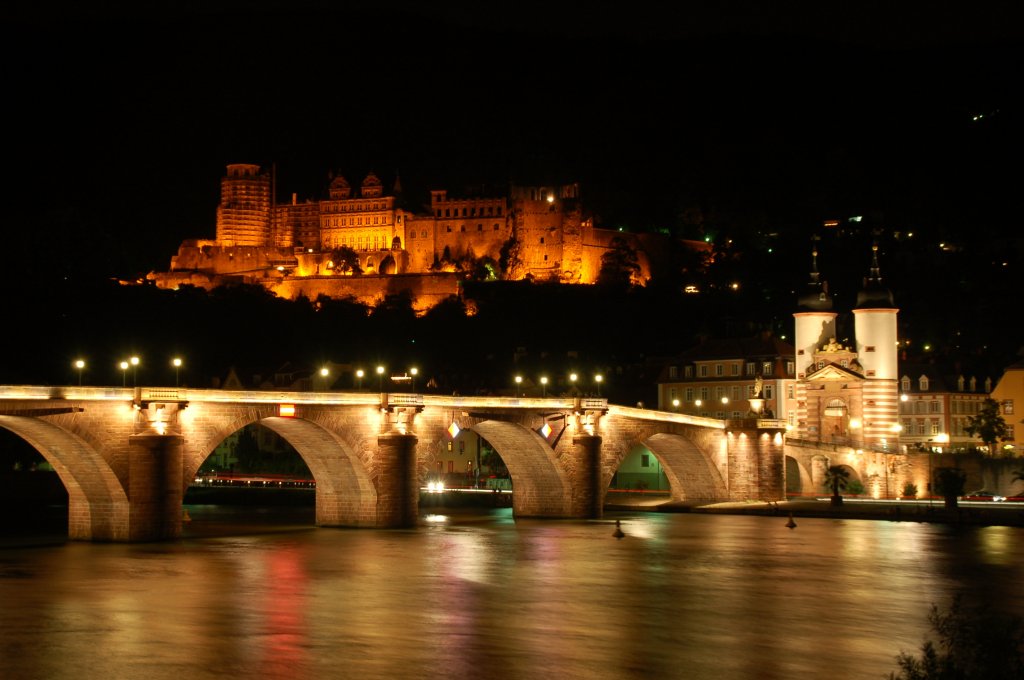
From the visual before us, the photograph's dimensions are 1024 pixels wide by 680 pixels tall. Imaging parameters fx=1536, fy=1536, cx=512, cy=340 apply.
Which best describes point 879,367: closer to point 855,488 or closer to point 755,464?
point 855,488

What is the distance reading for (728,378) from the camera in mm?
92875

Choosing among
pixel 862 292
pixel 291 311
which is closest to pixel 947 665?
pixel 862 292

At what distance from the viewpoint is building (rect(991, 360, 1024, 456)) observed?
87688 mm

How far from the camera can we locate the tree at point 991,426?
85.7m

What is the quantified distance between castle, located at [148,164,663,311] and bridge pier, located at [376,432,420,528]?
9660 centimetres

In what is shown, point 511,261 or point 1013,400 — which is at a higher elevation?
point 511,261

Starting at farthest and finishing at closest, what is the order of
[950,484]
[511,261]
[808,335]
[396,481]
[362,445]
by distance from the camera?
1. [511,261]
2. [808,335]
3. [950,484]
4. [396,481]
5. [362,445]

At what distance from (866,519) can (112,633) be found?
43.2 m

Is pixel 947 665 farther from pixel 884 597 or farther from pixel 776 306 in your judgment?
pixel 776 306

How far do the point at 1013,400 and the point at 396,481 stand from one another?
143 feet

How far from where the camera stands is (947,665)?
21562 millimetres

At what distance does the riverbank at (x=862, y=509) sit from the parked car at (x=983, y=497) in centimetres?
223

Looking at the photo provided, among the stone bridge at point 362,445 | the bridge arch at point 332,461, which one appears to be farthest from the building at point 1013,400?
the bridge arch at point 332,461

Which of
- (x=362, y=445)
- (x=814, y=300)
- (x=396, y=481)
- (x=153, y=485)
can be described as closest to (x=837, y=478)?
(x=814, y=300)
